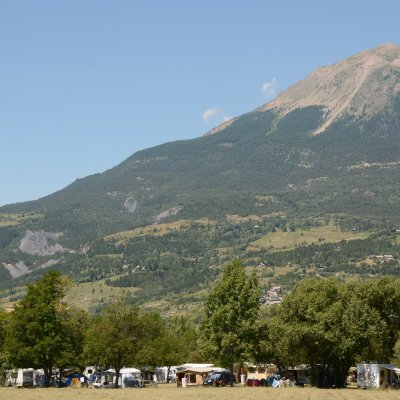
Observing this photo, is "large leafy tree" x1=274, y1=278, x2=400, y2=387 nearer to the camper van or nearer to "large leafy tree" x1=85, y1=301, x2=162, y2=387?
"large leafy tree" x1=85, y1=301, x2=162, y2=387

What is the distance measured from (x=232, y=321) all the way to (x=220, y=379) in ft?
28.1

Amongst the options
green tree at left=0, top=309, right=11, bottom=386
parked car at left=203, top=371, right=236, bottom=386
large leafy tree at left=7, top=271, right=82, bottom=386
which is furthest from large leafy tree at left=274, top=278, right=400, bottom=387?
green tree at left=0, top=309, right=11, bottom=386

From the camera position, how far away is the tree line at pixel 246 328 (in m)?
97.3

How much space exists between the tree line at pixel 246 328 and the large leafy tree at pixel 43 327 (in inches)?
4.7

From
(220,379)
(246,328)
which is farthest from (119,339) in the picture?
(246,328)

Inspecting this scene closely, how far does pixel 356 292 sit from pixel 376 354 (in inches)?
→ 327

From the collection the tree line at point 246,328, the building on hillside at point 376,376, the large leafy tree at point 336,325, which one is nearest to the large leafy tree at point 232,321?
the tree line at point 246,328

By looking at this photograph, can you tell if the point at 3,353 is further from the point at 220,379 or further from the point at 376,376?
the point at 376,376

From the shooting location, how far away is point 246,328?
330 feet

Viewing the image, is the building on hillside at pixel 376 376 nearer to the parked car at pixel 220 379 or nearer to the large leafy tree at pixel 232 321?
the large leafy tree at pixel 232 321

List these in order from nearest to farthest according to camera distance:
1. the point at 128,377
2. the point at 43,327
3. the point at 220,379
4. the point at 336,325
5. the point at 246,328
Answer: the point at 336,325, the point at 246,328, the point at 43,327, the point at 220,379, the point at 128,377

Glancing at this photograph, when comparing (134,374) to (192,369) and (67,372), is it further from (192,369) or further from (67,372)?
(67,372)

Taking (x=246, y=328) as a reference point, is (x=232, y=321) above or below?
above

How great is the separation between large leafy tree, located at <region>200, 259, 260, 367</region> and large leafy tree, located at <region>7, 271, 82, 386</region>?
1714 cm
